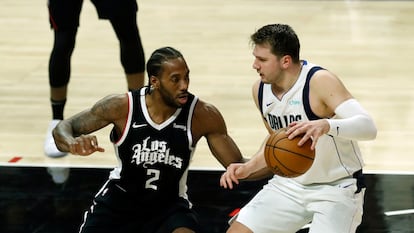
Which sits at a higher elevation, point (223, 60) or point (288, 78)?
point (288, 78)

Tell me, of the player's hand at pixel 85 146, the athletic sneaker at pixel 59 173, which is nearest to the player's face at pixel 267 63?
the player's hand at pixel 85 146

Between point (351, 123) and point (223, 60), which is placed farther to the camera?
point (223, 60)

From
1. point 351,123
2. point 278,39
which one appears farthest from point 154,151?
point 351,123

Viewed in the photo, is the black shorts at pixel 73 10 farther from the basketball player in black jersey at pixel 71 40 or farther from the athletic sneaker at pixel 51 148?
the athletic sneaker at pixel 51 148

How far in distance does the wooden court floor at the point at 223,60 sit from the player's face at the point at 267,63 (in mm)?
1835

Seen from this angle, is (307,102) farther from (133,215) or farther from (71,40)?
(71,40)

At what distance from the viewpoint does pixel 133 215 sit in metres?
4.24

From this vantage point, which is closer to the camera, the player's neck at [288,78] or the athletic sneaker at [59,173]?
the player's neck at [288,78]

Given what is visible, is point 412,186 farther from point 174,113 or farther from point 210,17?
point 210,17

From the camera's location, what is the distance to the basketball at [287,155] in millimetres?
3805

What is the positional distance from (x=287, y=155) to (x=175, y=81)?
2.24 feet

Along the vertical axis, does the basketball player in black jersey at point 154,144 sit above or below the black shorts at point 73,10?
below

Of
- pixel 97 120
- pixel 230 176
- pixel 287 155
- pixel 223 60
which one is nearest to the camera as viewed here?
pixel 287 155

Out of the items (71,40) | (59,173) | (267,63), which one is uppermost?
(267,63)
